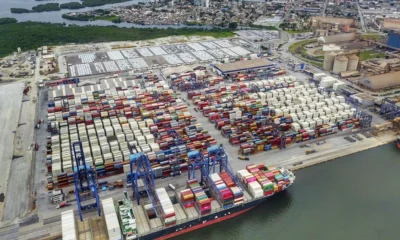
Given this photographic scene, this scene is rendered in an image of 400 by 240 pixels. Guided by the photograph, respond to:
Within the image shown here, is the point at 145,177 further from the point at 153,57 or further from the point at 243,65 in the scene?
the point at 153,57

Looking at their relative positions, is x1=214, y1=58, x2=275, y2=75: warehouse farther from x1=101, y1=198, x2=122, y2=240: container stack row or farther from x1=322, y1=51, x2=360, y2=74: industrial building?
x1=101, y1=198, x2=122, y2=240: container stack row

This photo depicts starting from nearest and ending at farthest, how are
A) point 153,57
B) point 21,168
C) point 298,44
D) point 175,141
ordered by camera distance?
point 21,168 < point 175,141 < point 153,57 < point 298,44

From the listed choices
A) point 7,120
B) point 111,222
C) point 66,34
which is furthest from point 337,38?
point 111,222

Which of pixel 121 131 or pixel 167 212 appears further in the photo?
pixel 121 131

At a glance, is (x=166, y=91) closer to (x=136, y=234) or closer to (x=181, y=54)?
(x=181, y=54)

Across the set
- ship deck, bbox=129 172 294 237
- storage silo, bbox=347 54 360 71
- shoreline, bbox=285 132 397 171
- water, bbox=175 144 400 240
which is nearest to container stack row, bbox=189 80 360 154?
shoreline, bbox=285 132 397 171

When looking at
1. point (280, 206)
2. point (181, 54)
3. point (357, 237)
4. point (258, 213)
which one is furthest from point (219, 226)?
point (181, 54)
